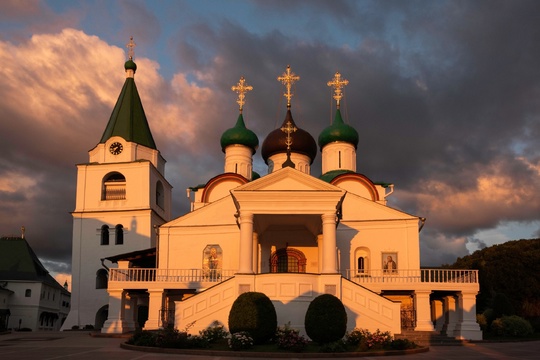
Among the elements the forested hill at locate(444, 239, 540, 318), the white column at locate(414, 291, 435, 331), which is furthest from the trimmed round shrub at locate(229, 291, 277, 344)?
the forested hill at locate(444, 239, 540, 318)

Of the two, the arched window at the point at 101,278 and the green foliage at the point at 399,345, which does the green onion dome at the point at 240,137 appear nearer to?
the arched window at the point at 101,278

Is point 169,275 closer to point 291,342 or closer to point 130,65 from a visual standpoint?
point 291,342

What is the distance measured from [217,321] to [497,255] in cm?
3986

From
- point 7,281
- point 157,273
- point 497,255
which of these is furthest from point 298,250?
point 7,281

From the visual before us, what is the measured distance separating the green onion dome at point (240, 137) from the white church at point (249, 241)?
11 centimetres

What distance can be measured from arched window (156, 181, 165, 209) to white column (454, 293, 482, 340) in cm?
2986

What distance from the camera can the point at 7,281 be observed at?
62281 millimetres

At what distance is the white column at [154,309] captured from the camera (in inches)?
1093

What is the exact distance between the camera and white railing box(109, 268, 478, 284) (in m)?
28.6

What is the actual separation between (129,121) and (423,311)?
30921mm

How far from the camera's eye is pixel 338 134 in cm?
4325

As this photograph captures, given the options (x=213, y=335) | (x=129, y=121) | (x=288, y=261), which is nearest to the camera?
(x=213, y=335)

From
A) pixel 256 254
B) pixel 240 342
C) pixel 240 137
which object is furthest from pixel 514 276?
pixel 240 342

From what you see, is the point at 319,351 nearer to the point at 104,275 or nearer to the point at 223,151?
the point at 223,151
